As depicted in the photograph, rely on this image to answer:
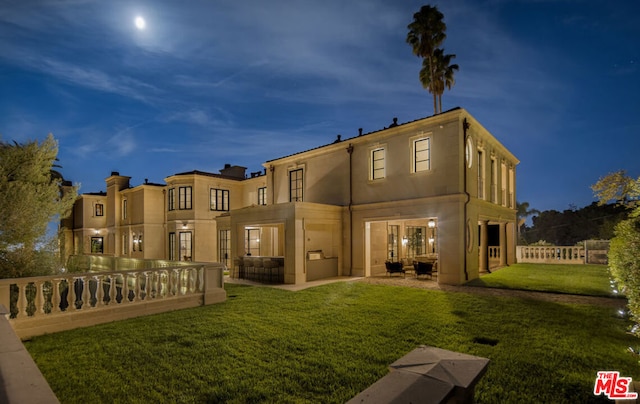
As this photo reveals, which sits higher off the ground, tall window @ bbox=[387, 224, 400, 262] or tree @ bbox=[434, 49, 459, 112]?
tree @ bbox=[434, 49, 459, 112]

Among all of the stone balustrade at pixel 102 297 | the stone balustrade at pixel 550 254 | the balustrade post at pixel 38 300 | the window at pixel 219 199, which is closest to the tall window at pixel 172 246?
the window at pixel 219 199

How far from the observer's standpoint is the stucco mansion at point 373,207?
12.6 meters

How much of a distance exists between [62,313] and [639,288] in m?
10.2

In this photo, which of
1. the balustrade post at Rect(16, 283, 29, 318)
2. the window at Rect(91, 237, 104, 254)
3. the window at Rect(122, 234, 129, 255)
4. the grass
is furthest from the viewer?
the window at Rect(91, 237, 104, 254)

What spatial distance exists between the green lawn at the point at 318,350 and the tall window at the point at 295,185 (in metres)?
10.2

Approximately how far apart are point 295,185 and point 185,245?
1086cm

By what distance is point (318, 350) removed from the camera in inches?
211

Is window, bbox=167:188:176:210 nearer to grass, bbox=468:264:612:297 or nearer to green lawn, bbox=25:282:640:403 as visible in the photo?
green lawn, bbox=25:282:640:403

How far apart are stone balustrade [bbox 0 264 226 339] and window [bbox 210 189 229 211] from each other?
13.9 m

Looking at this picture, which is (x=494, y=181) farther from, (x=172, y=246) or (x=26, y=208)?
(x=172, y=246)

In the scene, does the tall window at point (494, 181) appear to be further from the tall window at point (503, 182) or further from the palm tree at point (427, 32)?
the palm tree at point (427, 32)

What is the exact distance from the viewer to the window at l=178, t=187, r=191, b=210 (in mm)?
23266

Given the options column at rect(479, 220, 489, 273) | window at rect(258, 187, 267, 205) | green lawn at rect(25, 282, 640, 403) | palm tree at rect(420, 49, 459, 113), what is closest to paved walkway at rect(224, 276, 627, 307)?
green lawn at rect(25, 282, 640, 403)

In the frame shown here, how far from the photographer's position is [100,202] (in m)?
31.5
